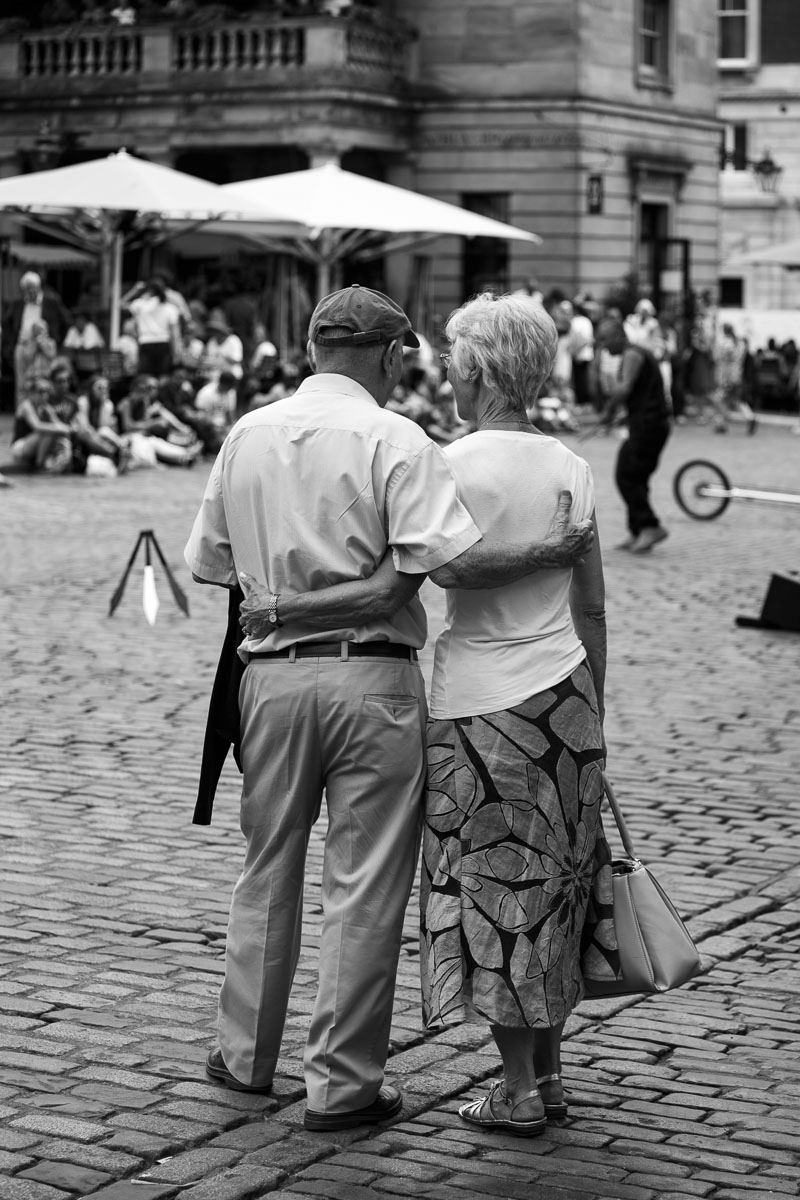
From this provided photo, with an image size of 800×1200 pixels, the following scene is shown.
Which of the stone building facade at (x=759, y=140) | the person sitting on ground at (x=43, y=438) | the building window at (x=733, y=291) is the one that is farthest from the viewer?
the building window at (x=733, y=291)

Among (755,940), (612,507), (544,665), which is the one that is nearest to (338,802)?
(544,665)

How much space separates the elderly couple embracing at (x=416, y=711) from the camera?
4.26 meters

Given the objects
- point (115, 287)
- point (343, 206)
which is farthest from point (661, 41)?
point (115, 287)

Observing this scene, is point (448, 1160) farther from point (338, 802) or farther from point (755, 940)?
point (755, 940)

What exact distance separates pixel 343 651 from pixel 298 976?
1436 mm

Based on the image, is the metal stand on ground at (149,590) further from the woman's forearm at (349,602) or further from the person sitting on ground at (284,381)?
the person sitting on ground at (284,381)

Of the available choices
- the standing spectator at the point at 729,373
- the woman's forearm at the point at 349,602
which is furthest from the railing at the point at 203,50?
the woman's forearm at the point at 349,602

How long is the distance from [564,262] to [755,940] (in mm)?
32329

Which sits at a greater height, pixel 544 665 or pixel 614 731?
pixel 544 665

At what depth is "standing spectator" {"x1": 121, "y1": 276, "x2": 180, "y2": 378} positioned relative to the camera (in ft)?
84.3

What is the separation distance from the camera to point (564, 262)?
122 feet

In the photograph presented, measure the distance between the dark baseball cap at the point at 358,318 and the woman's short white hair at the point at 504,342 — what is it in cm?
13

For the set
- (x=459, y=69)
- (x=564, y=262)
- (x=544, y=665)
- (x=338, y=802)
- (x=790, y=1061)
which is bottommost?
(x=790, y=1061)

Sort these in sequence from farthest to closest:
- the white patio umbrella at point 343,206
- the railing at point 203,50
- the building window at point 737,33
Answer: the building window at point 737,33 < the railing at point 203,50 < the white patio umbrella at point 343,206
